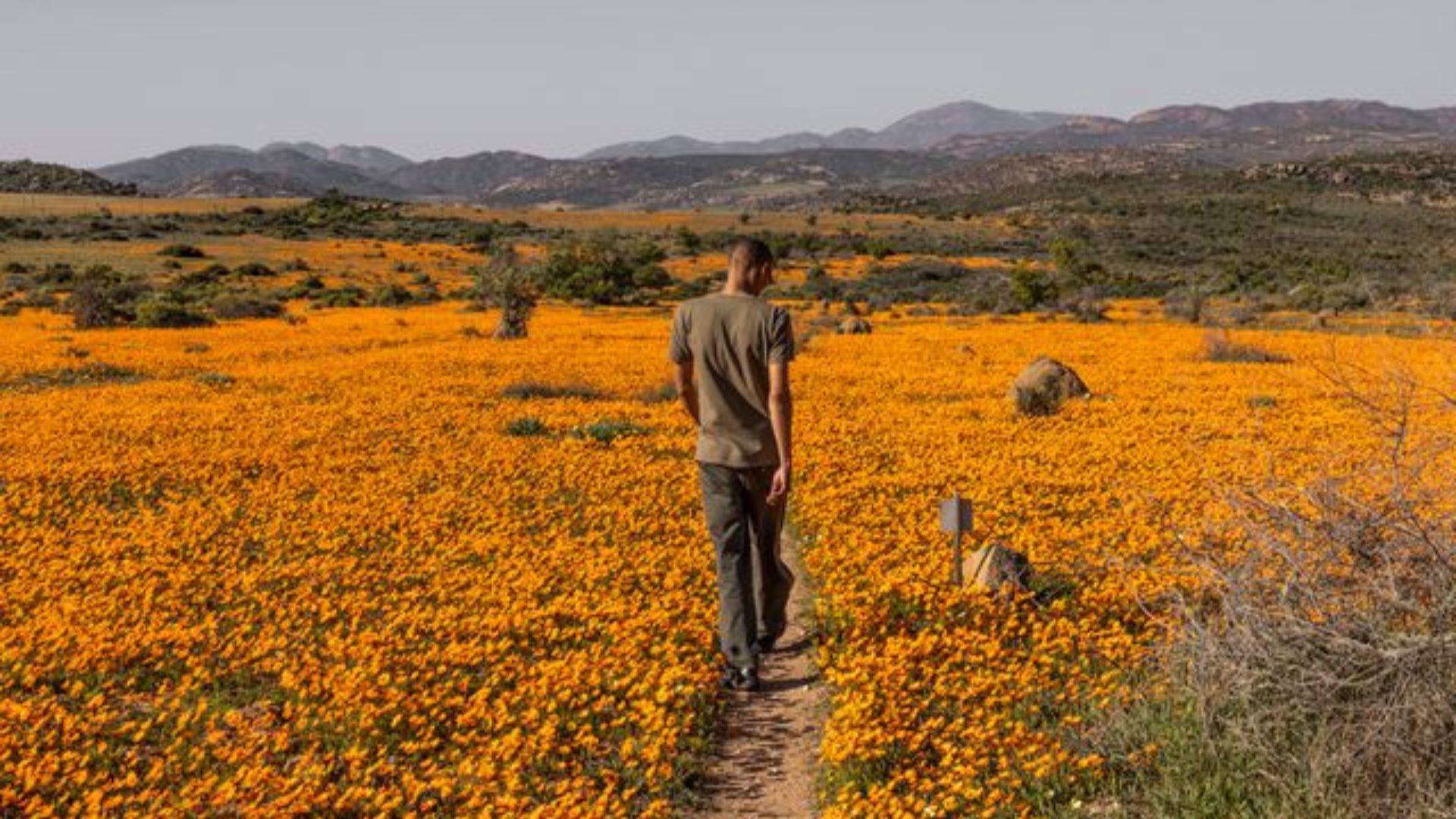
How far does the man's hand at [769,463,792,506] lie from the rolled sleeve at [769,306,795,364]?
0.81 metres

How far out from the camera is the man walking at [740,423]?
25.5 feet

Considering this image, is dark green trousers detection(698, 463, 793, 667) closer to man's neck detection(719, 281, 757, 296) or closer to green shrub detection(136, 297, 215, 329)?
man's neck detection(719, 281, 757, 296)

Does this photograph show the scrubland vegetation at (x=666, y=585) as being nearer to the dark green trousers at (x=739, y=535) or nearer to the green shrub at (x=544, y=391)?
the green shrub at (x=544, y=391)

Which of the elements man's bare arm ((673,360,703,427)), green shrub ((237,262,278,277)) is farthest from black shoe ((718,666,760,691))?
green shrub ((237,262,278,277))

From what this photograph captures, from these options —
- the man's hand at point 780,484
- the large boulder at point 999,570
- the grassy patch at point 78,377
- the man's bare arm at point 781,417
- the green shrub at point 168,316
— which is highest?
the man's bare arm at point 781,417

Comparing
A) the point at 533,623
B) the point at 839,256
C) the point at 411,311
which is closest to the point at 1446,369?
the point at 533,623

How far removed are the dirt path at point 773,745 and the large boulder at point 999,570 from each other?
70.0 inches

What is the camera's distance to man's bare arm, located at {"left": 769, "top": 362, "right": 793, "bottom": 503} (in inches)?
301

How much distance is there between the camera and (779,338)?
7715 millimetres

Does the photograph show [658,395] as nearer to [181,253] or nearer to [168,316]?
[168,316]

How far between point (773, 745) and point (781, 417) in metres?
2.34

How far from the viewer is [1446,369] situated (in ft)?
19.2

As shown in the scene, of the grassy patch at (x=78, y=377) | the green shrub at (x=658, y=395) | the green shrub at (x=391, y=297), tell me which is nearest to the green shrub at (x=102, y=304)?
the green shrub at (x=391, y=297)

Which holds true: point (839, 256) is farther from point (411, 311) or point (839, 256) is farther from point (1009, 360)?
point (1009, 360)
